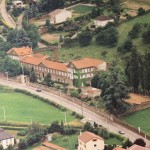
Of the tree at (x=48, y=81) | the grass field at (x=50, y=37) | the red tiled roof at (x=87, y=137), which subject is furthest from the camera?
the grass field at (x=50, y=37)

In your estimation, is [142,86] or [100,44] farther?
[100,44]

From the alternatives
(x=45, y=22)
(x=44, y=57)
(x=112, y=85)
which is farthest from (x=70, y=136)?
(x=45, y=22)

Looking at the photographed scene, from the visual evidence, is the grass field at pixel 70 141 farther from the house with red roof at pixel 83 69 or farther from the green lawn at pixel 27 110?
the house with red roof at pixel 83 69

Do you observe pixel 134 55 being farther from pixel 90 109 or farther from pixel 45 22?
pixel 45 22

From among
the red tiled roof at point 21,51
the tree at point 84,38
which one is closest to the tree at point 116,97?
the tree at point 84,38

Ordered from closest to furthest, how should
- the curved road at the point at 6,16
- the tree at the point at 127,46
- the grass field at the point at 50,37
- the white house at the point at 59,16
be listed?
the tree at the point at 127,46
the grass field at the point at 50,37
the white house at the point at 59,16
the curved road at the point at 6,16

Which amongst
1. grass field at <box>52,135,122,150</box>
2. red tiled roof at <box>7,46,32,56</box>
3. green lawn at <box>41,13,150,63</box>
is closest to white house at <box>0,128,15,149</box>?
grass field at <box>52,135,122,150</box>
